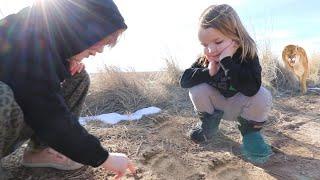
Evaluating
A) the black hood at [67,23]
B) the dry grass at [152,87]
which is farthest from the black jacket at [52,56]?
the dry grass at [152,87]

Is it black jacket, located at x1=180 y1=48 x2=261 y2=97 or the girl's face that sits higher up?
the girl's face

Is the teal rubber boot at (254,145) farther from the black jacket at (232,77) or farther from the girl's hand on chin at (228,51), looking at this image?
the girl's hand on chin at (228,51)

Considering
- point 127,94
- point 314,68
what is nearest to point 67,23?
point 127,94

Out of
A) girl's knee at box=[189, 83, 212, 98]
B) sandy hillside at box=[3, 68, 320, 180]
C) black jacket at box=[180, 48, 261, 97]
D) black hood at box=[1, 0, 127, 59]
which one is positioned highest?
black hood at box=[1, 0, 127, 59]

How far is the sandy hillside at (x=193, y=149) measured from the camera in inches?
82.8

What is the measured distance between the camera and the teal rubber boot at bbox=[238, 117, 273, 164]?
2332mm

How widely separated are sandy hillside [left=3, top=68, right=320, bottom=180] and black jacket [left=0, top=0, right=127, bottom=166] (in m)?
0.52

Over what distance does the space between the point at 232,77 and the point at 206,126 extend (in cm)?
39

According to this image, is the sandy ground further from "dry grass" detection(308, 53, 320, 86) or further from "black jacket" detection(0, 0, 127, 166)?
"dry grass" detection(308, 53, 320, 86)

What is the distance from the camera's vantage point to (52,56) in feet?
5.19

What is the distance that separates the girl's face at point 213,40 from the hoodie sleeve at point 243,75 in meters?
0.07

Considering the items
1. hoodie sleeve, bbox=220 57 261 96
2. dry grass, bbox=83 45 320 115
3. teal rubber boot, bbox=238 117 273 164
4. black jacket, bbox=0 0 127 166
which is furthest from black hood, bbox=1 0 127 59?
dry grass, bbox=83 45 320 115

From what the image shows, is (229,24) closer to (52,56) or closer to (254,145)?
(254,145)

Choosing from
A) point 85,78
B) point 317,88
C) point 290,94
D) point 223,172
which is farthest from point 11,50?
point 317,88
